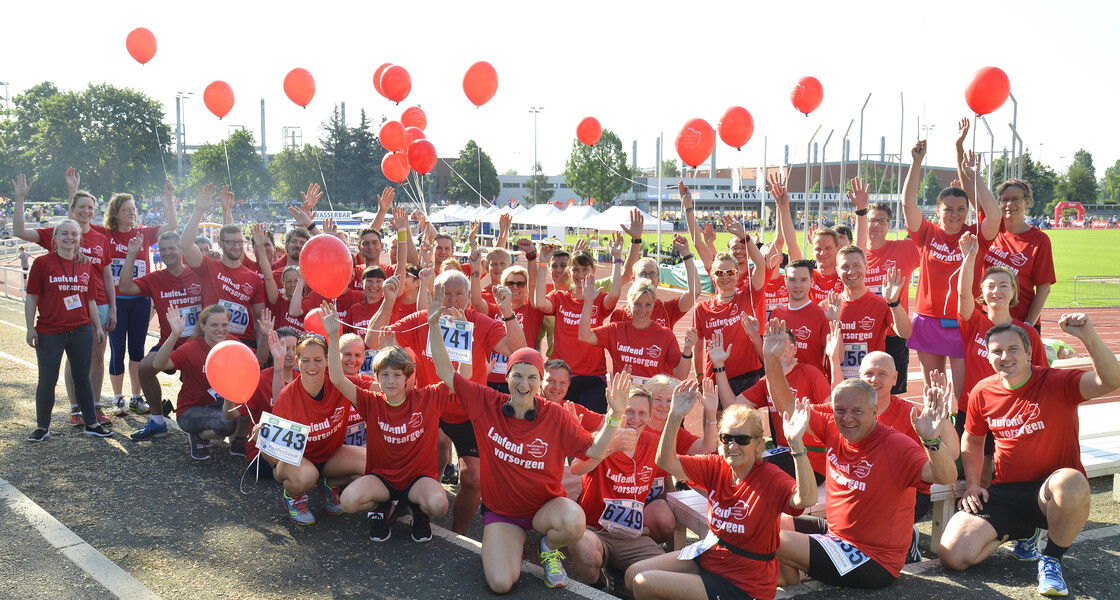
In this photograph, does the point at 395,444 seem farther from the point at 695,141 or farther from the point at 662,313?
the point at 695,141

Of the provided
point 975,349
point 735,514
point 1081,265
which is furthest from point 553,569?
point 1081,265

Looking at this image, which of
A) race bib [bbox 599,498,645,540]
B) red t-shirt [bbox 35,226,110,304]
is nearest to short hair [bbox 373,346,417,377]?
race bib [bbox 599,498,645,540]

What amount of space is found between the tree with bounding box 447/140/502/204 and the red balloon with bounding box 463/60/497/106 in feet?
153

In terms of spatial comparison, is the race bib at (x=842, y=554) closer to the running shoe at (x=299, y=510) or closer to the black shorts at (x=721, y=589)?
the black shorts at (x=721, y=589)

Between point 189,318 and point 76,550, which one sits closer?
point 76,550

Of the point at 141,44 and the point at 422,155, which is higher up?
the point at 141,44

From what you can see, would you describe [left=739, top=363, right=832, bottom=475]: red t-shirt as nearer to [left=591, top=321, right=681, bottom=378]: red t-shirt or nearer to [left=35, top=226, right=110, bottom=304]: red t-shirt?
[left=591, top=321, right=681, bottom=378]: red t-shirt

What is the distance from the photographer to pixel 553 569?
Result: 172 inches

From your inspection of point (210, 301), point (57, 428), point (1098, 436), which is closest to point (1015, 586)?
point (1098, 436)

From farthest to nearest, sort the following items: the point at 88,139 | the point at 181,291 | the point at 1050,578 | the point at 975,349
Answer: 1. the point at 88,139
2. the point at 181,291
3. the point at 975,349
4. the point at 1050,578

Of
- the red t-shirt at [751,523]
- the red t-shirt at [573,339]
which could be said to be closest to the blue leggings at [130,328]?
the red t-shirt at [573,339]

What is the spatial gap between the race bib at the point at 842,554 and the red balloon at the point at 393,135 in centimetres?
804

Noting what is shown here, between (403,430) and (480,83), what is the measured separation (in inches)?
240

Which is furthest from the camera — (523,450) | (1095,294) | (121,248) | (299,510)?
(1095,294)
